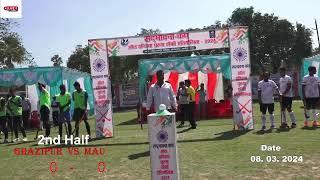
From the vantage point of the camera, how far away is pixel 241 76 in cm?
1652

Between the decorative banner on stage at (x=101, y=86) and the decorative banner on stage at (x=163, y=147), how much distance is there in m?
9.81

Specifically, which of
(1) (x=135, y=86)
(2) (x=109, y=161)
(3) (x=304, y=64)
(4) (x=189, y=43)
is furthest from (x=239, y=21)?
(2) (x=109, y=161)

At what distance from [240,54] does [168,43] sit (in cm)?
232

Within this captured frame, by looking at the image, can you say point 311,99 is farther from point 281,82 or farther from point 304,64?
point 304,64

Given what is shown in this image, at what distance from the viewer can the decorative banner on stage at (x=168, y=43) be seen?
654 inches

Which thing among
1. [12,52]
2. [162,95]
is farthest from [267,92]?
[12,52]

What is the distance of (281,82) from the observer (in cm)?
1625

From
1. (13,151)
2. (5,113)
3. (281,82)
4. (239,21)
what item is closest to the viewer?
(13,151)

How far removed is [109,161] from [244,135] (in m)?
4.89

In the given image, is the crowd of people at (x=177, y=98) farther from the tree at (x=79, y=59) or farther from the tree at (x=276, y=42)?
the tree at (x=79, y=59)

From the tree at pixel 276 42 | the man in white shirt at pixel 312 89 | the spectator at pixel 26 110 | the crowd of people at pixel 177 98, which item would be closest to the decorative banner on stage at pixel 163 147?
the crowd of people at pixel 177 98

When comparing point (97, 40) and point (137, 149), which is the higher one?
point (97, 40)

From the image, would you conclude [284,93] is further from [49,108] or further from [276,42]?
[276,42]

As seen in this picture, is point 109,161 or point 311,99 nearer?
point 109,161
